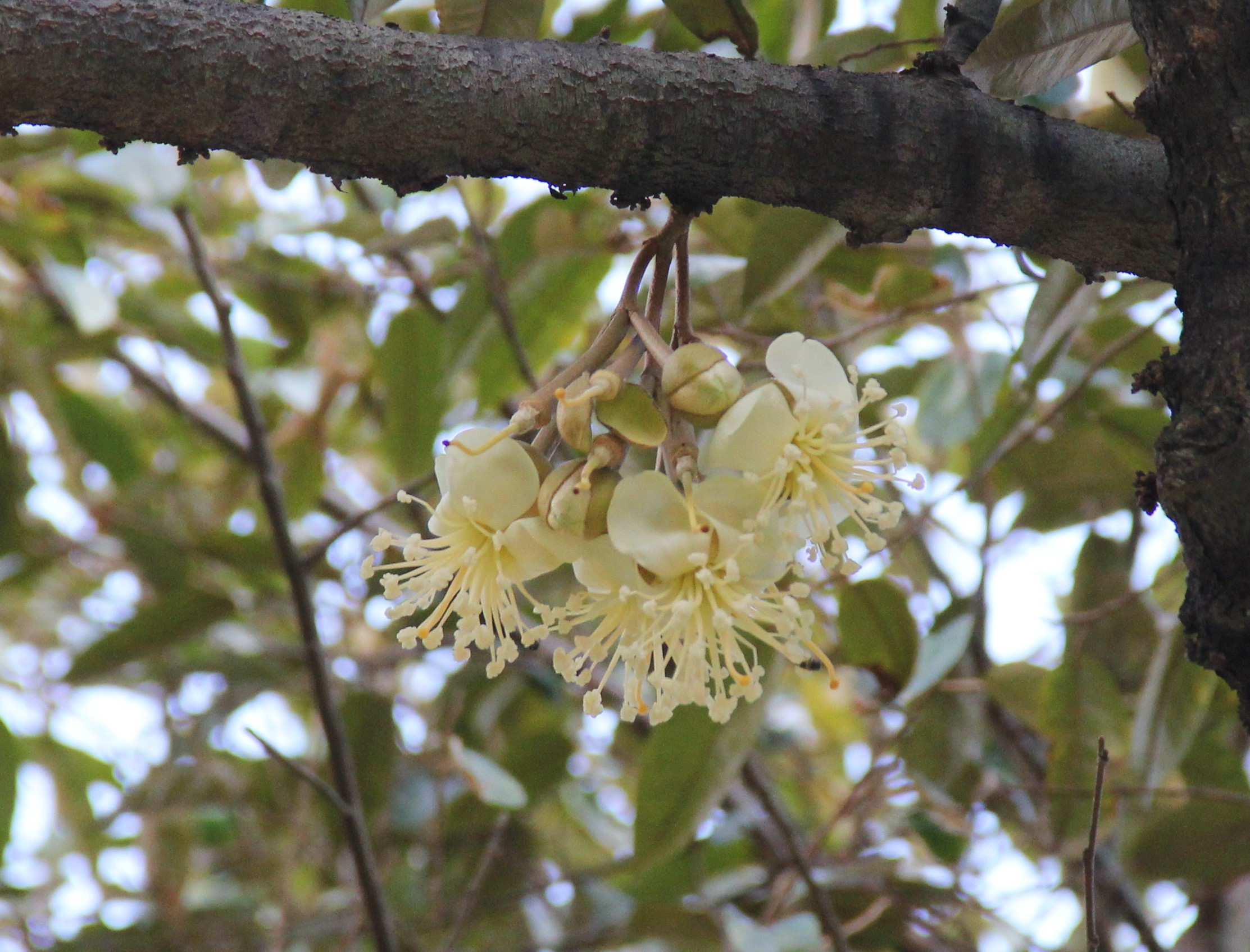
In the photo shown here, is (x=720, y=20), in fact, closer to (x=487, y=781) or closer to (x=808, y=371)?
(x=808, y=371)

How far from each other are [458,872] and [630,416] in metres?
1.53

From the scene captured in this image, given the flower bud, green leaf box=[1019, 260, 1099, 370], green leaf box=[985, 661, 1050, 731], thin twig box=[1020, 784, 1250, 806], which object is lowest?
thin twig box=[1020, 784, 1250, 806]

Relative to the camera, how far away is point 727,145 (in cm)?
80

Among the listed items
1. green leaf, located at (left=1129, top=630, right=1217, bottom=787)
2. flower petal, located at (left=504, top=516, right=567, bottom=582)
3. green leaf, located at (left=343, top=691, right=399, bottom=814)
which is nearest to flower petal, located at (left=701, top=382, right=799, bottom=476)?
flower petal, located at (left=504, top=516, right=567, bottom=582)

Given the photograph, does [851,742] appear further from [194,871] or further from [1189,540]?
[1189,540]

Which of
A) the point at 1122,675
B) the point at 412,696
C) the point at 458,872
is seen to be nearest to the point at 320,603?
the point at 412,696

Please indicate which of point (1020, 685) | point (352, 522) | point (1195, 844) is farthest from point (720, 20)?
point (1195, 844)

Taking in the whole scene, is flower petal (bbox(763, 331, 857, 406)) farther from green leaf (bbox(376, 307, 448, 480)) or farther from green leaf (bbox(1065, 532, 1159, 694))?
green leaf (bbox(1065, 532, 1159, 694))

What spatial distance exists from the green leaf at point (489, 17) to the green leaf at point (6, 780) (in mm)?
→ 1191

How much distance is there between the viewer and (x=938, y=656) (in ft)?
4.64

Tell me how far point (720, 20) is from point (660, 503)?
0.46m

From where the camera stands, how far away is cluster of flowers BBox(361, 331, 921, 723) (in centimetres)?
87

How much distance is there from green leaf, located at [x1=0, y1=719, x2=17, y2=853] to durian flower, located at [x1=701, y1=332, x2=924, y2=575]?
121cm

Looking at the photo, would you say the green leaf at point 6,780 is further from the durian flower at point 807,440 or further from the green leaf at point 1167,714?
the green leaf at point 1167,714
